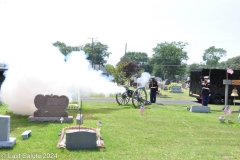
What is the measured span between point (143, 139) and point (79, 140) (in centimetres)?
215

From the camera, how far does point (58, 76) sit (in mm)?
12250

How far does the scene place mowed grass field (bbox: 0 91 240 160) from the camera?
6500mm

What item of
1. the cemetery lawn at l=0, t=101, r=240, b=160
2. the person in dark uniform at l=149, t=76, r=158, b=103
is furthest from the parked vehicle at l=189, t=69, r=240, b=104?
the cemetery lawn at l=0, t=101, r=240, b=160

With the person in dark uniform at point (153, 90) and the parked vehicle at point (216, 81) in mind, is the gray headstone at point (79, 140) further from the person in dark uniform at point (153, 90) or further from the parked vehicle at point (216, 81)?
the parked vehicle at point (216, 81)

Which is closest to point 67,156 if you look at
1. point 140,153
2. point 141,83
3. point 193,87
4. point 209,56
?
point 140,153

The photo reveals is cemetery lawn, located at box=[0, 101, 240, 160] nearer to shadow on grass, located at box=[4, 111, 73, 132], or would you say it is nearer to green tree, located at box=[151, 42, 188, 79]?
shadow on grass, located at box=[4, 111, 73, 132]

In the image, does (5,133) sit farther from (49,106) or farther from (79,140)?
(49,106)

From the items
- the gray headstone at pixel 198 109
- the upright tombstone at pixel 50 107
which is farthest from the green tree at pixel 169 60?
the upright tombstone at pixel 50 107

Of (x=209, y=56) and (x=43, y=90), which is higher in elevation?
(x=209, y=56)

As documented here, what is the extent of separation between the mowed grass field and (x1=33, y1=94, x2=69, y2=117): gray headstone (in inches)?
24.0

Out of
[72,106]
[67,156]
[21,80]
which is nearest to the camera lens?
[67,156]

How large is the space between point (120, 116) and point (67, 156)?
5814 millimetres

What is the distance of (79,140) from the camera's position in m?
6.83

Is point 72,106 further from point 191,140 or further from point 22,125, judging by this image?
point 191,140
